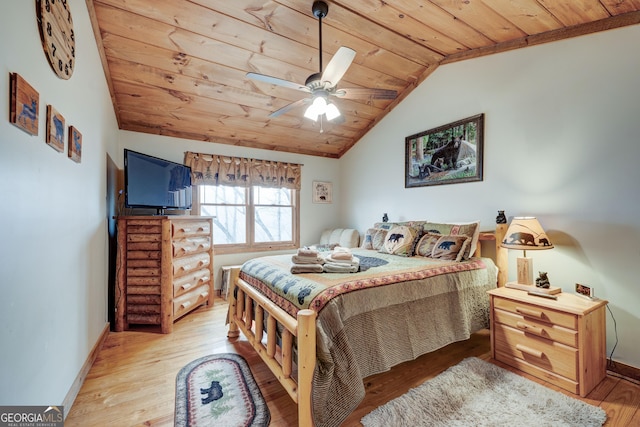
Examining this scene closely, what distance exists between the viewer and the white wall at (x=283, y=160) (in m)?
3.68

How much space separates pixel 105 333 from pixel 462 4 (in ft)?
14.1

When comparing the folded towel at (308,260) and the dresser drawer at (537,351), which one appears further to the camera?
the folded towel at (308,260)

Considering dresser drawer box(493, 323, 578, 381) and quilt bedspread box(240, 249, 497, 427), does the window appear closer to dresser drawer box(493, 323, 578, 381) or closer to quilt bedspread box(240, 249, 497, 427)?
quilt bedspread box(240, 249, 497, 427)

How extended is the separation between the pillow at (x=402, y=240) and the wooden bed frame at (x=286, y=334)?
75 cm

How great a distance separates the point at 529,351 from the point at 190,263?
10.9 ft

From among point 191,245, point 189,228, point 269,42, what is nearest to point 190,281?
point 191,245

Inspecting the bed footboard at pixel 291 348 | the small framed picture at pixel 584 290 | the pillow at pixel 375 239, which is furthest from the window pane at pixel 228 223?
the small framed picture at pixel 584 290

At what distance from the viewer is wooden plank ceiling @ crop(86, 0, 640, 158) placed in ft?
7.39

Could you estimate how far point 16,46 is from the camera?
110 centimetres

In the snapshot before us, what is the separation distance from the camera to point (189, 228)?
3209 mm

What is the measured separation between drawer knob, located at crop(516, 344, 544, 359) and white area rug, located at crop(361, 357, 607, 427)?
0.19 metres

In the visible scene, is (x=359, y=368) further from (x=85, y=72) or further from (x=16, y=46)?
(x=85, y=72)

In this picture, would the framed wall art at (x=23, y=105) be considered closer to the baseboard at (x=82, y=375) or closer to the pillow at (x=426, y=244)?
the baseboard at (x=82, y=375)

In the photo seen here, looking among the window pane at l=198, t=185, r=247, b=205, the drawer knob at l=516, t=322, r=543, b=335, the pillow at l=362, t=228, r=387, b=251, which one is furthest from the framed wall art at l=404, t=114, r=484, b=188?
the window pane at l=198, t=185, r=247, b=205
